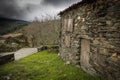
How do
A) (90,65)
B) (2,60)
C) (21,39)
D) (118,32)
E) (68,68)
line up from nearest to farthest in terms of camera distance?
(118,32), (90,65), (68,68), (2,60), (21,39)

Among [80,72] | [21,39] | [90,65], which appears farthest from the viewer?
[21,39]

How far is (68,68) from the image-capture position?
954 centimetres

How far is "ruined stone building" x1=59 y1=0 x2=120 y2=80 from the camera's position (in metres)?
5.81

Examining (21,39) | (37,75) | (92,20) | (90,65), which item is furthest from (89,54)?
(21,39)

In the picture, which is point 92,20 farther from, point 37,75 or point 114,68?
point 37,75

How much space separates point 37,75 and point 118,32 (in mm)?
5294

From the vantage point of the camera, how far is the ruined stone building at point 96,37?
19.1 ft

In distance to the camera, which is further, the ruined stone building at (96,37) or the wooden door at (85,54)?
the wooden door at (85,54)

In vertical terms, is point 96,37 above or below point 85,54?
above

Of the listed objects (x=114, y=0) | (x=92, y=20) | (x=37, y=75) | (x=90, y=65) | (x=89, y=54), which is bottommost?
(x=37, y=75)

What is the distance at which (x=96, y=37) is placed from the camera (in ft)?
23.2

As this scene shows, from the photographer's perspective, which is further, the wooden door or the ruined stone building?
the wooden door

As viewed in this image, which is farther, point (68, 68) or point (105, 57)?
point (68, 68)

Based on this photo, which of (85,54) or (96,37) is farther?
(85,54)
